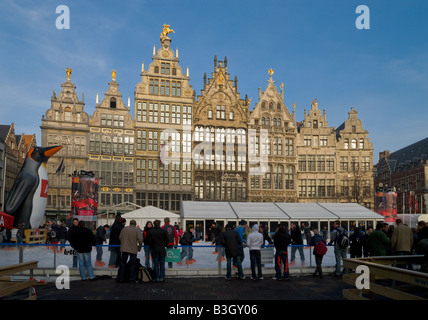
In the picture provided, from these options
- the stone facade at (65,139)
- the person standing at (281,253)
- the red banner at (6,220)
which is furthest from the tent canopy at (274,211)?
the person standing at (281,253)

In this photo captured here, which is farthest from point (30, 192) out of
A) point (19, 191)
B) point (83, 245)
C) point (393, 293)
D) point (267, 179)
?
point (267, 179)

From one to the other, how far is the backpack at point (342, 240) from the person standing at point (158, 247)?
517 cm

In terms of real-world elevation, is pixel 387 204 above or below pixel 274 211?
above

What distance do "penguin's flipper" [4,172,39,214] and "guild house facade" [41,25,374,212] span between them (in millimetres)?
13701

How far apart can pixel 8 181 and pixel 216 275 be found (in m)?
39.2

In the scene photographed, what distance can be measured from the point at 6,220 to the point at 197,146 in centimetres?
2163

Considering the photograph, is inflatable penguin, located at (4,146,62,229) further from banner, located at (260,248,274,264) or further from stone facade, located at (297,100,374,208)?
stone facade, located at (297,100,374,208)

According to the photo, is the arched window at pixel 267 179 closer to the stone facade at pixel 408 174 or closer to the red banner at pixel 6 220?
the stone facade at pixel 408 174

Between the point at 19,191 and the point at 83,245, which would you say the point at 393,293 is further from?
the point at 19,191

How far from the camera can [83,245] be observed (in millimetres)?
10836

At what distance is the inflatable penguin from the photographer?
2212 cm

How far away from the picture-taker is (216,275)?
1231cm

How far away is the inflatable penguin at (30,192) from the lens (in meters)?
22.1
